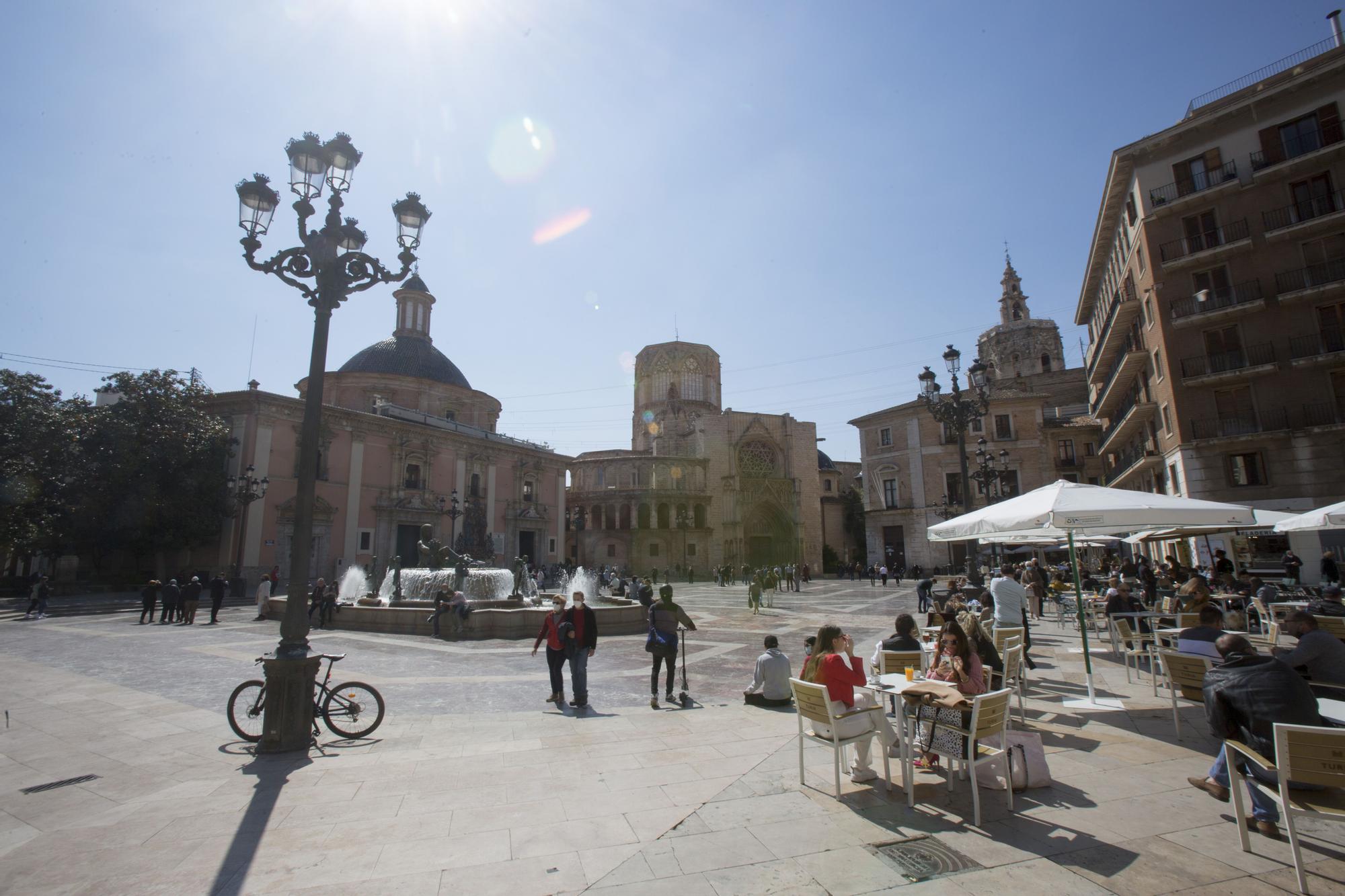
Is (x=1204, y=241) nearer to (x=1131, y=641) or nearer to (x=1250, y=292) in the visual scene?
(x=1250, y=292)

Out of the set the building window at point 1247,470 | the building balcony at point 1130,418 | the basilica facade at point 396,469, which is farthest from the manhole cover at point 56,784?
the building balcony at point 1130,418

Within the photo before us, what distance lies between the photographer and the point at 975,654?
4.77 meters

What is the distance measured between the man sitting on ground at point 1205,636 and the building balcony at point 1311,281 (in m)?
19.7

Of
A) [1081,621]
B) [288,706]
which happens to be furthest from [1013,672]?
[288,706]

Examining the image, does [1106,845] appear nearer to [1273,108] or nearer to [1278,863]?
[1278,863]

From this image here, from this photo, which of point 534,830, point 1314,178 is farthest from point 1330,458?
point 534,830

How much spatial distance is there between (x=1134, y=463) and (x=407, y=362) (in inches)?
1524

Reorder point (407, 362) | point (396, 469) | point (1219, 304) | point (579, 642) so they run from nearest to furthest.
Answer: point (579, 642), point (1219, 304), point (396, 469), point (407, 362)

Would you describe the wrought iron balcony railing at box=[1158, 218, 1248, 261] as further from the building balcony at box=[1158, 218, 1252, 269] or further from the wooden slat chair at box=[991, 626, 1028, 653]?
the wooden slat chair at box=[991, 626, 1028, 653]

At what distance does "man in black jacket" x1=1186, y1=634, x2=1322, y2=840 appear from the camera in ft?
11.0

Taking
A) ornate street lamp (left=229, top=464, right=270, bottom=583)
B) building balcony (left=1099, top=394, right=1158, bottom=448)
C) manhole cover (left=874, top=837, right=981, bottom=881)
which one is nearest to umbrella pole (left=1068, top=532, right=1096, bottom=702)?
manhole cover (left=874, top=837, right=981, bottom=881)

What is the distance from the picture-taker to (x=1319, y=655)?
467 cm

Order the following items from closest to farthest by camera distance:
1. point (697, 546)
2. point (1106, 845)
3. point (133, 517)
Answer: point (1106, 845) < point (133, 517) < point (697, 546)

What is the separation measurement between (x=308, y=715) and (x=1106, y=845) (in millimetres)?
5823
